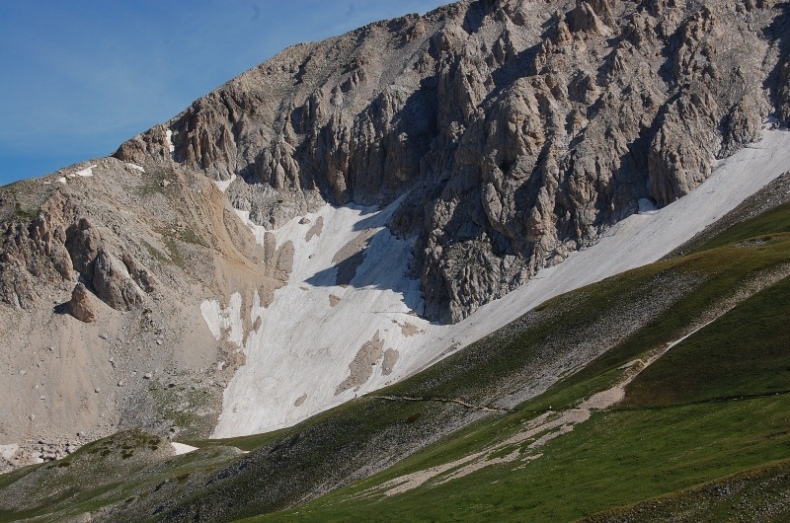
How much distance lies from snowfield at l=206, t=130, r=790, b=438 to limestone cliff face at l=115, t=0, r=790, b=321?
498cm

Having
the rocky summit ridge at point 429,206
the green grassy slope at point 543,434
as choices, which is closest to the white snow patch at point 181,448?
the green grassy slope at point 543,434

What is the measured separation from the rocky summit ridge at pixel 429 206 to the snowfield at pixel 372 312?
1.51 meters

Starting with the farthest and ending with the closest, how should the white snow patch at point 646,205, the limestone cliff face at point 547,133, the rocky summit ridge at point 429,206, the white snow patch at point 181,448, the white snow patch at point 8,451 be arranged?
the limestone cliff face at point 547,133 → the white snow patch at point 646,205 → the rocky summit ridge at point 429,206 → the white snow patch at point 8,451 → the white snow patch at point 181,448

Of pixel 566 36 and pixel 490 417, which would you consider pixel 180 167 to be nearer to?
pixel 566 36

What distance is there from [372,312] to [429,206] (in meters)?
26.9

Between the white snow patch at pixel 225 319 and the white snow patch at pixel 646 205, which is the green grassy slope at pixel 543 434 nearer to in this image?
the white snow patch at pixel 646 205

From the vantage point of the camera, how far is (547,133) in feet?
534

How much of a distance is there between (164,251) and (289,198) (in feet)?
118

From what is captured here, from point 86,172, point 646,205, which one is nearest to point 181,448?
point 646,205

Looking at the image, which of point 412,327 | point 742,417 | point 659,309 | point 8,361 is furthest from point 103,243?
point 742,417

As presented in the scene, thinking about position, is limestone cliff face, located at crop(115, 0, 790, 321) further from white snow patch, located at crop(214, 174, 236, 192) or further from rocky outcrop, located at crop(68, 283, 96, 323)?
rocky outcrop, located at crop(68, 283, 96, 323)

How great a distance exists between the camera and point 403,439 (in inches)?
2665

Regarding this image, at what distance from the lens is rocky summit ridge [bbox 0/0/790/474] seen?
470 feet

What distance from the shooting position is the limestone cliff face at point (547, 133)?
150m
